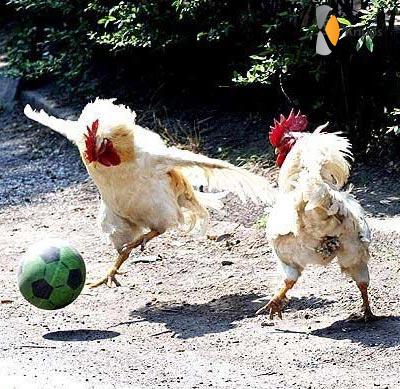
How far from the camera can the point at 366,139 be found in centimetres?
1041

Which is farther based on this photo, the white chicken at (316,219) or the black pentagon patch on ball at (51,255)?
the black pentagon patch on ball at (51,255)

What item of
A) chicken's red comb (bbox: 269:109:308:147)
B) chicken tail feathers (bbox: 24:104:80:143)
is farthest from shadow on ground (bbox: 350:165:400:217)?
chicken tail feathers (bbox: 24:104:80:143)

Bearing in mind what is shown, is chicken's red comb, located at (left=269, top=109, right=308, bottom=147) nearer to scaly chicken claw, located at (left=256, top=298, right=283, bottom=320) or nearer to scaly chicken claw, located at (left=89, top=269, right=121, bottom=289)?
scaly chicken claw, located at (left=256, top=298, right=283, bottom=320)

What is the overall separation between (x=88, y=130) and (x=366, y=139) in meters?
3.36

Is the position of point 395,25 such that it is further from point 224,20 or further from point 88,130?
point 88,130

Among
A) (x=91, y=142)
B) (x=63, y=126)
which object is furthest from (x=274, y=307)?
(x=63, y=126)

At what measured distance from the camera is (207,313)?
779 centimetres

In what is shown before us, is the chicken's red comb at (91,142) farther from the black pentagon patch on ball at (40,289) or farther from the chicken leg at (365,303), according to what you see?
the chicken leg at (365,303)

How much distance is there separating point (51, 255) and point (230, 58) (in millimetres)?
4893

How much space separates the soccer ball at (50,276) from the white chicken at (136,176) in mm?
756

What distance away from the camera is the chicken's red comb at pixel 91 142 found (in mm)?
7906

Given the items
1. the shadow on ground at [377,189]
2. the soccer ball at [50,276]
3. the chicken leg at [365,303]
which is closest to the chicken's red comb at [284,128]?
the chicken leg at [365,303]

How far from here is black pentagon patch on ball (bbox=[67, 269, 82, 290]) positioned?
739 cm

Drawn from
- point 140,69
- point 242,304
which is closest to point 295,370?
point 242,304
